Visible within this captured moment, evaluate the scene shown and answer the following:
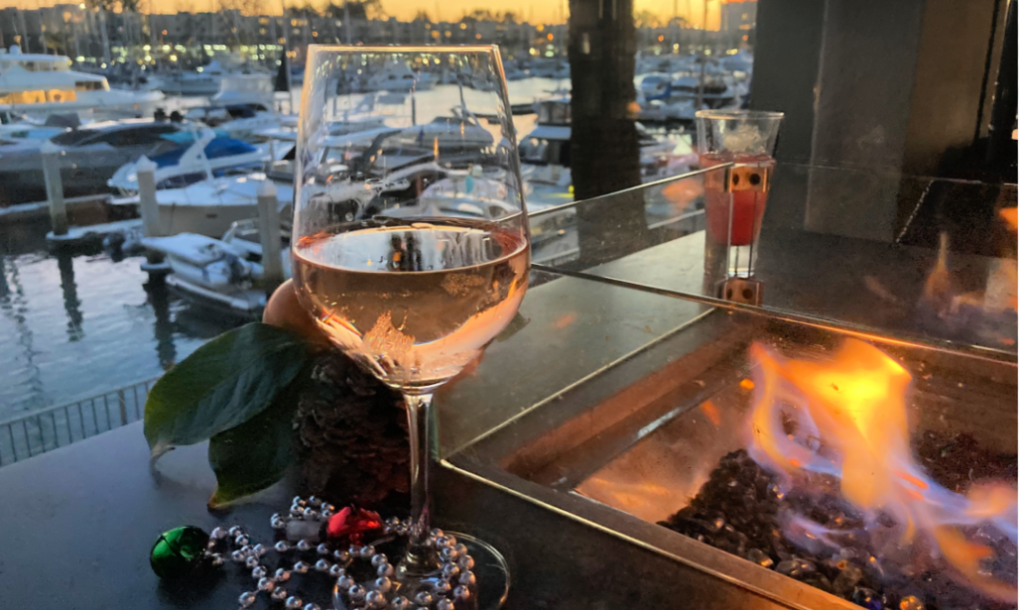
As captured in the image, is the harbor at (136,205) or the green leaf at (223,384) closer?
the green leaf at (223,384)

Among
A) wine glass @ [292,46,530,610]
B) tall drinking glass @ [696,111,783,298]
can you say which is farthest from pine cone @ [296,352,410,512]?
tall drinking glass @ [696,111,783,298]

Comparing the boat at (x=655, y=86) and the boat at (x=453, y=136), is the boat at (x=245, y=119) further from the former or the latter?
the boat at (x=453, y=136)

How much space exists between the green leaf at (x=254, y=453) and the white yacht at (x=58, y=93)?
2.48 feet

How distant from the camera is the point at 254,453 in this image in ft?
1.70

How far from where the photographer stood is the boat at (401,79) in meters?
0.38

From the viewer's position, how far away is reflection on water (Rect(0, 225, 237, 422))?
41.4 inches

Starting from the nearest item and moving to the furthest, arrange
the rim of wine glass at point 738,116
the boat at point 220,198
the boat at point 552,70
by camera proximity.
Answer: the rim of wine glass at point 738,116
the boat at point 220,198
the boat at point 552,70

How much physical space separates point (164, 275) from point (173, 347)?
0.14m

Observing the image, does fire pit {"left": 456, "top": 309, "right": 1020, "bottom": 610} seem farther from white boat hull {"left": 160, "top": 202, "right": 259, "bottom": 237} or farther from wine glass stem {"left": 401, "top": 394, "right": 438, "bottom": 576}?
white boat hull {"left": 160, "top": 202, "right": 259, "bottom": 237}

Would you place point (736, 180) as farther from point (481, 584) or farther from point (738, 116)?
point (481, 584)

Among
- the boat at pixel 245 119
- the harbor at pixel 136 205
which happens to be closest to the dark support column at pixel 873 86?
the harbor at pixel 136 205

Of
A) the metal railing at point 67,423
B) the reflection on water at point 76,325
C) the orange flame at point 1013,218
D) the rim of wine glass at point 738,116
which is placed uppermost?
the rim of wine glass at point 738,116

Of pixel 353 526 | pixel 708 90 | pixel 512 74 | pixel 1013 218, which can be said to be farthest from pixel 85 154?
pixel 708 90

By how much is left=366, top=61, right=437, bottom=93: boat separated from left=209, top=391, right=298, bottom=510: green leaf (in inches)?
9.9
